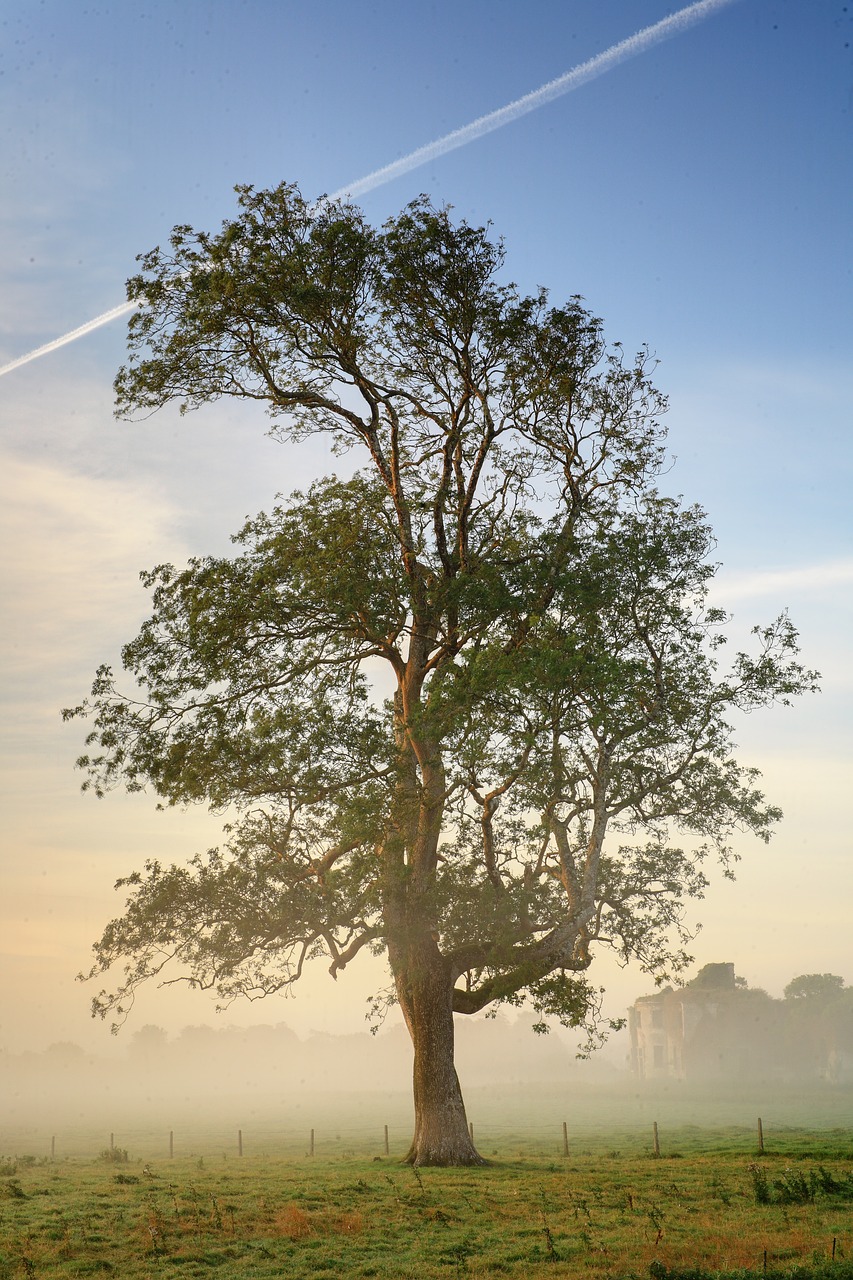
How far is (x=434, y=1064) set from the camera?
2950 centimetres

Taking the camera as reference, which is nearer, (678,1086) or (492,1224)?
(492,1224)

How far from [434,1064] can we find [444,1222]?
8331 millimetres

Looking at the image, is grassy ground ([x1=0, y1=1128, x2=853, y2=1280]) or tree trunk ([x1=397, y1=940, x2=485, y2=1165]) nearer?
grassy ground ([x1=0, y1=1128, x2=853, y2=1280])

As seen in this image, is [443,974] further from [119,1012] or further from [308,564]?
[308,564]

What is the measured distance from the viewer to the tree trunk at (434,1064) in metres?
29.4

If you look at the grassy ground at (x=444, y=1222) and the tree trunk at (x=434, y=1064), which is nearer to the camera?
the grassy ground at (x=444, y=1222)

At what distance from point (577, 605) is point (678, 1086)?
98.9 m

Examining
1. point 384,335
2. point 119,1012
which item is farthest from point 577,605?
point 119,1012

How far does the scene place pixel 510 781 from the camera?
2803cm

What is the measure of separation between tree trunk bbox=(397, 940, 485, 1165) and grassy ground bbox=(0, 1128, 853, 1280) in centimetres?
109

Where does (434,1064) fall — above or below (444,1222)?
above

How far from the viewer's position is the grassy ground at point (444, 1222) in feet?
56.9

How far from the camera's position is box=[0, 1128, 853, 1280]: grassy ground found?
56.9ft

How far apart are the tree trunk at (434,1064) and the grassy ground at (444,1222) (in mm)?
1090
